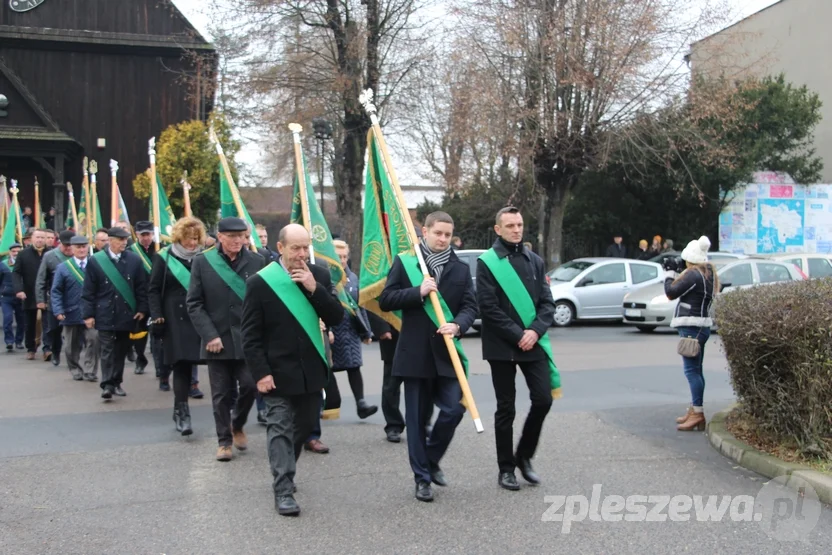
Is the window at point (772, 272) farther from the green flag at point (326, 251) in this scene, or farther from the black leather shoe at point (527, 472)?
the black leather shoe at point (527, 472)

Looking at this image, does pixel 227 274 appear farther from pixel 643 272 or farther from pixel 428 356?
pixel 643 272

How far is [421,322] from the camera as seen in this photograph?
5.57 m

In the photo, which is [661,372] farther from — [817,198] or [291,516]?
[817,198]

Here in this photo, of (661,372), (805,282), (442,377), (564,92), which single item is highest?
(564,92)

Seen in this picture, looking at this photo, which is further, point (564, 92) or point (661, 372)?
point (564, 92)

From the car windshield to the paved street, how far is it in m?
9.20

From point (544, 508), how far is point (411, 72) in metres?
18.5

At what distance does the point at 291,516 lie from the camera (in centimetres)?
521

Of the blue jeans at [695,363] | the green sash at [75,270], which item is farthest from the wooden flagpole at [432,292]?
the green sash at [75,270]

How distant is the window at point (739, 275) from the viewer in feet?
56.7

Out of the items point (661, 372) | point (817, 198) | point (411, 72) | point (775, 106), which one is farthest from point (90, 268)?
point (817, 198)

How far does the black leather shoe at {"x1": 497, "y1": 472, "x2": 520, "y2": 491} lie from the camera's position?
5688 millimetres

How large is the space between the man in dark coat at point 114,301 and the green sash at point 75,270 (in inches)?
66.4

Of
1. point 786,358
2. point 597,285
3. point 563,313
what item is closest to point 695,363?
point 786,358
